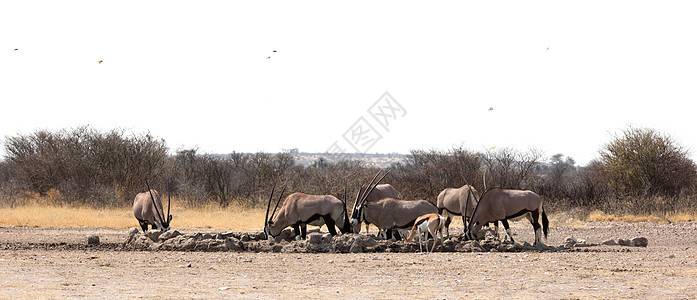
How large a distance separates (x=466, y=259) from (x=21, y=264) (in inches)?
259

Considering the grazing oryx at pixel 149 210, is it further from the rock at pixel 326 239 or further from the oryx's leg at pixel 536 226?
the oryx's leg at pixel 536 226

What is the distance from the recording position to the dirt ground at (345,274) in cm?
766

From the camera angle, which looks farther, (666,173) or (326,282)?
(666,173)

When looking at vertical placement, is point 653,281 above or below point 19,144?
below

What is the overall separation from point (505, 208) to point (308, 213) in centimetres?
378

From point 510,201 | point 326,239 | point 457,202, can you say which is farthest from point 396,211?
point 510,201

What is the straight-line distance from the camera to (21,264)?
1044cm

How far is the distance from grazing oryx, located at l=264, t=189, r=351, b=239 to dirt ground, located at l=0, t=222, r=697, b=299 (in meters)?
1.65

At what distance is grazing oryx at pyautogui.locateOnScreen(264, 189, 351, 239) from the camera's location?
1396cm

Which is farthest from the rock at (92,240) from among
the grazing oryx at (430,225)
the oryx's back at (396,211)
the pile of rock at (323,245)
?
the grazing oryx at (430,225)

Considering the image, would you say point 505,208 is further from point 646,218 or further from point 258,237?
point 646,218

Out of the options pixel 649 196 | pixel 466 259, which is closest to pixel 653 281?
pixel 466 259

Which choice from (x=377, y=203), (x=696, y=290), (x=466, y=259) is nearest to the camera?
(x=696, y=290)

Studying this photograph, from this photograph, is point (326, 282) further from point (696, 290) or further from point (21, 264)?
point (21, 264)
